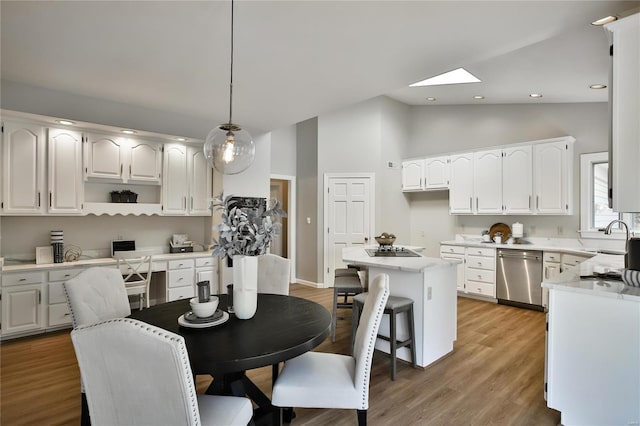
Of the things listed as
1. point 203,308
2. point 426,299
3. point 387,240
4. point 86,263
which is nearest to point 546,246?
point 387,240

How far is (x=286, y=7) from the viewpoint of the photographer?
2.26m

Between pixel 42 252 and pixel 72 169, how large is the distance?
99cm

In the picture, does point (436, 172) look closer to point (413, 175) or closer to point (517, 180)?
→ point (413, 175)

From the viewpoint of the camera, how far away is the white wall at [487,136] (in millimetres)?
4867

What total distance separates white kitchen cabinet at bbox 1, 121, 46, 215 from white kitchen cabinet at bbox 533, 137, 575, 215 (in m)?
6.39

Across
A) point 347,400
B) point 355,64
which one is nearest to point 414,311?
point 347,400

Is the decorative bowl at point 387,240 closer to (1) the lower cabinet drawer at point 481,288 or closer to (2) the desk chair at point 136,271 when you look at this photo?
(1) the lower cabinet drawer at point 481,288

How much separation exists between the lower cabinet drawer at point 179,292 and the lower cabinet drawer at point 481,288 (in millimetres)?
4222

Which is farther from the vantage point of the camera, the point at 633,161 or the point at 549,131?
the point at 549,131

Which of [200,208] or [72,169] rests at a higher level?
[72,169]

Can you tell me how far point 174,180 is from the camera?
4609 millimetres

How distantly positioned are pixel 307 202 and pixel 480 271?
323 cm

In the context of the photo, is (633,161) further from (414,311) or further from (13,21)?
(13,21)

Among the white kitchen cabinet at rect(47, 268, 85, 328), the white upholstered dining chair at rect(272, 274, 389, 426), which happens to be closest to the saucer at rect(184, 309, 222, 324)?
the white upholstered dining chair at rect(272, 274, 389, 426)
